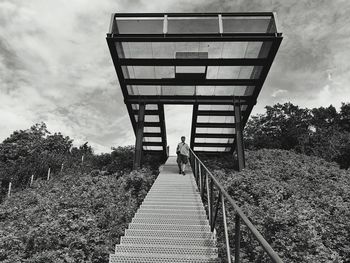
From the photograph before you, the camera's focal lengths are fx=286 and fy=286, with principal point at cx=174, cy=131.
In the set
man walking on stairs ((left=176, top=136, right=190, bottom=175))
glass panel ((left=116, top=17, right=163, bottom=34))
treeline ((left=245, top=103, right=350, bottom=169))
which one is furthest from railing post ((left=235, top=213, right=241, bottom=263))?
treeline ((left=245, top=103, right=350, bottom=169))

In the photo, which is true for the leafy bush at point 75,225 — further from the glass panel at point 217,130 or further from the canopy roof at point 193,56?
the glass panel at point 217,130

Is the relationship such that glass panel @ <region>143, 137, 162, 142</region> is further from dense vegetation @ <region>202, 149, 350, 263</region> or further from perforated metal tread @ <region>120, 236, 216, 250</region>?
perforated metal tread @ <region>120, 236, 216, 250</region>

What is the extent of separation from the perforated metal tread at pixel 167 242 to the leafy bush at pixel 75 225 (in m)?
0.88

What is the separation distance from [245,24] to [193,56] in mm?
1942

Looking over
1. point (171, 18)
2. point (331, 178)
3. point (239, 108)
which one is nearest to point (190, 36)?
point (171, 18)

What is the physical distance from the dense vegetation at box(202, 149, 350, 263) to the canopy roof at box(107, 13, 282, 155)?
3394 millimetres

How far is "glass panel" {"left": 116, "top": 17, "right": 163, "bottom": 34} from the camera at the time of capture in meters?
9.09

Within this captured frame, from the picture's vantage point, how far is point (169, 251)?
4.34m

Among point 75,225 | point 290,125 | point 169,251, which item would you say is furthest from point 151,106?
point 290,125

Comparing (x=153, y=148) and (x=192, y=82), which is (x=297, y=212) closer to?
(x=192, y=82)

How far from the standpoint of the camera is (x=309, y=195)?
8.64m

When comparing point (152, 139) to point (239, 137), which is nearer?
point (239, 137)

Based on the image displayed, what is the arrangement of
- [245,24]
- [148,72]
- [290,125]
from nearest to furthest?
[245,24], [148,72], [290,125]

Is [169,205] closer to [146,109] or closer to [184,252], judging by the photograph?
[184,252]
